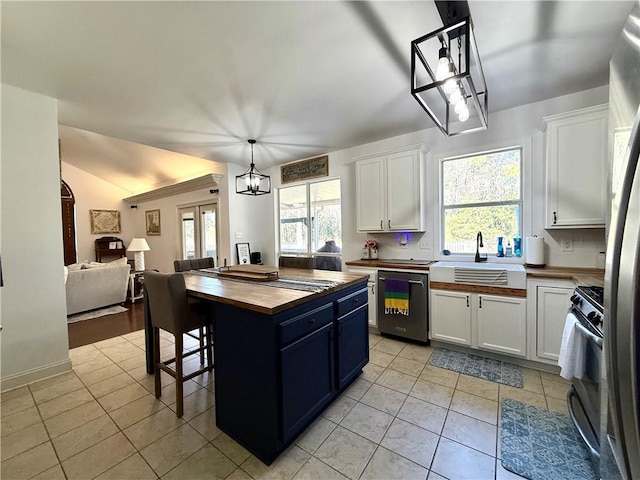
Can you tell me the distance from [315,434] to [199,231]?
4905mm

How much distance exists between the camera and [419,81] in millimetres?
2328

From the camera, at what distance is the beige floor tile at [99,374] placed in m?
2.45

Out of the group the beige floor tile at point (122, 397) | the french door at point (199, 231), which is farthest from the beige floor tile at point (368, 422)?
the french door at point (199, 231)

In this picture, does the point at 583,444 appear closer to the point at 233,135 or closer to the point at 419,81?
the point at 419,81

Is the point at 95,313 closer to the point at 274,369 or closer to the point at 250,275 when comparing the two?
the point at 250,275

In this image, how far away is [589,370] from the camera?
142 cm

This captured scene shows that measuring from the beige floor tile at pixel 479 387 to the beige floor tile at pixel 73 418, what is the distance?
9.40 ft

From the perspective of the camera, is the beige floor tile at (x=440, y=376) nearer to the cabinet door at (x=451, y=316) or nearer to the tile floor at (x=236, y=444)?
the tile floor at (x=236, y=444)

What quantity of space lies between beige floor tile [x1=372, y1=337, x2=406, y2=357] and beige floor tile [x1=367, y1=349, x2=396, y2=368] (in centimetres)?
6

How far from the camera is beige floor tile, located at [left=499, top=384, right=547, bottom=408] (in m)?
2.04

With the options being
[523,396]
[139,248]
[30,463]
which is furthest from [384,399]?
[139,248]

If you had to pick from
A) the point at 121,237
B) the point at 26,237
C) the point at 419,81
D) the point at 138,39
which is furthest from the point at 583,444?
the point at 121,237

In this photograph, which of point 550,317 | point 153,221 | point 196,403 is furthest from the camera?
point 153,221

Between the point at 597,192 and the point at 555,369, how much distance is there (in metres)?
1.62
